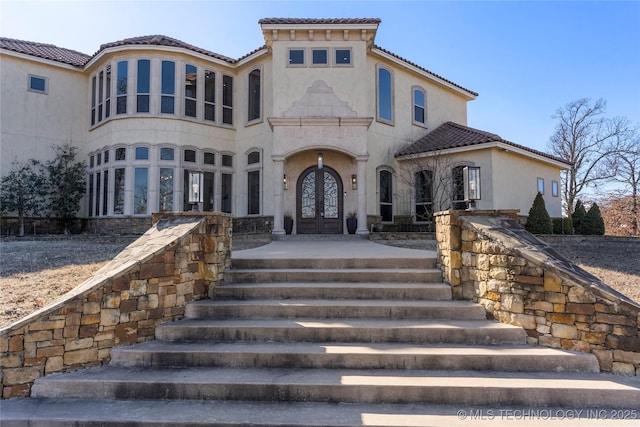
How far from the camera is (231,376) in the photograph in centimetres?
363

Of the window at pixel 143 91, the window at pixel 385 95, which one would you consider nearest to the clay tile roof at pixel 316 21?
the window at pixel 385 95

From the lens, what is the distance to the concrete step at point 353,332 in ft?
13.6

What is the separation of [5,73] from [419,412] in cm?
1895

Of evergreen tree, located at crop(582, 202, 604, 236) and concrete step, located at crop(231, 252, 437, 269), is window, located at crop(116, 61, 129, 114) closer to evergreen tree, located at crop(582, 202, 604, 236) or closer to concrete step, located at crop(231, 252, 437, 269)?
concrete step, located at crop(231, 252, 437, 269)

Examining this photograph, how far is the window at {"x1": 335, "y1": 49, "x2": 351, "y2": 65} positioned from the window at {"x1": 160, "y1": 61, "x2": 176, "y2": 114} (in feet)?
21.8

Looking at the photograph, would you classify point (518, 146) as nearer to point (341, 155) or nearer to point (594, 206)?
point (594, 206)

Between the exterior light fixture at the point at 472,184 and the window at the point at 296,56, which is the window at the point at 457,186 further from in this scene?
the exterior light fixture at the point at 472,184

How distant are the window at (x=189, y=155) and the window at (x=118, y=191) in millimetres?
2439

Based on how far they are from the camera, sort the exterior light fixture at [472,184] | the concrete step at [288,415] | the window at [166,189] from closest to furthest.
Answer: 1. the concrete step at [288,415]
2. the exterior light fixture at [472,184]
3. the window at [166,189]

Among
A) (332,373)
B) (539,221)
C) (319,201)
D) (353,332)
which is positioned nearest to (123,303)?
(332,373)

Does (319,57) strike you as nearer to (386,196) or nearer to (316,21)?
(316,21)

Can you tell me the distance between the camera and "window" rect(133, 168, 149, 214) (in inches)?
558

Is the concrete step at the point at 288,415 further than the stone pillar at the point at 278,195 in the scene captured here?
No

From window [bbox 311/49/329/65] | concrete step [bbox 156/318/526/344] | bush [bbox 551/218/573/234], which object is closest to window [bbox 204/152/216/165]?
window [bbox 311/49/329/65]
